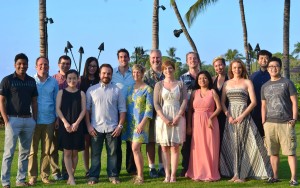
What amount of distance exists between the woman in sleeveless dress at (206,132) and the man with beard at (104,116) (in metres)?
1.40

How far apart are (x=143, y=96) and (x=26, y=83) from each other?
208cm

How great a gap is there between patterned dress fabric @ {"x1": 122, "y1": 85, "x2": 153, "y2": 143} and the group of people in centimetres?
2

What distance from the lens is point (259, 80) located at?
30.4ft

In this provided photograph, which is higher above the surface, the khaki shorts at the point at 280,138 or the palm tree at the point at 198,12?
the palm tree at the point at 198,12

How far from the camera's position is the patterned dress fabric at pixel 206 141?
29.1ft

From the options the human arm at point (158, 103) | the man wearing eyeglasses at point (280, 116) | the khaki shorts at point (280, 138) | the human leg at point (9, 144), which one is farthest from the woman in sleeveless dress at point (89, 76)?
the khaki shorts at point (280, 138)

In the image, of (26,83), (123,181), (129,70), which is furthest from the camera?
(129,70)

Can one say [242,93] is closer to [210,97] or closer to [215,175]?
[210,97]

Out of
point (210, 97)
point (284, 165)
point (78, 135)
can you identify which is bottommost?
point (284, 165)

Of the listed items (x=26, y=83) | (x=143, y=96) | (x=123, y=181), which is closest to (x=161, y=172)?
(x=123, y=181)

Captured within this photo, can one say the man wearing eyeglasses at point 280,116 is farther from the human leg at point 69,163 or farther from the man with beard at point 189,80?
the human leg at point 69,163

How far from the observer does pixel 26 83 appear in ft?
27.5

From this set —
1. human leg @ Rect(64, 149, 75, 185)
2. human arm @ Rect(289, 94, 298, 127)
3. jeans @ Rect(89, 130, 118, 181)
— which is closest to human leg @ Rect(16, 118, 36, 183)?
human leg @ Rect(64, 149, 75, 185)

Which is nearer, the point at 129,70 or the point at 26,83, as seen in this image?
the point at 26,83
